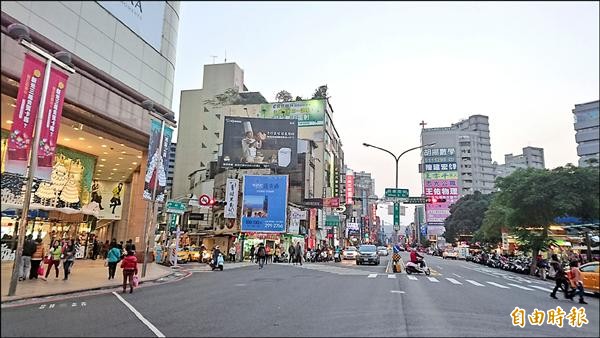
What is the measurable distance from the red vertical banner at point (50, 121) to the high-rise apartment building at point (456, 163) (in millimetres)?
114719

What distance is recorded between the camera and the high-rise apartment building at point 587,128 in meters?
18.9

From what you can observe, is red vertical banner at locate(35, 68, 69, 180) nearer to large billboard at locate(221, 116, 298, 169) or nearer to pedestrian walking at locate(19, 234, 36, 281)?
pedestrian walking at locate(19, 234, 36, 281)

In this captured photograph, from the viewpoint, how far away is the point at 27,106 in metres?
10.8

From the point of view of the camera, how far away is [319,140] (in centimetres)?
7044

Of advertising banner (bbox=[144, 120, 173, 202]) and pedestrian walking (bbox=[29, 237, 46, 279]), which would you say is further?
advertising banner (bbox=[144, 120, 173, 202])

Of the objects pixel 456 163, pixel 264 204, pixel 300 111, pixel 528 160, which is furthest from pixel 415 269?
pixel 528 160

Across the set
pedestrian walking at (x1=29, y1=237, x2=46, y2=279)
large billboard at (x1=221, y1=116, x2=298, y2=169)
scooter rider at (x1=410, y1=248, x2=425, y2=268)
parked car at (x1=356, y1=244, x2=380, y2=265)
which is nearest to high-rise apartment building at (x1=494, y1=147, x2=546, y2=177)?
large billboard at (x1=221, y1=116, x2=298, y2=169)

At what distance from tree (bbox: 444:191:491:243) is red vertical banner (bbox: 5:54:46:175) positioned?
72.6 m

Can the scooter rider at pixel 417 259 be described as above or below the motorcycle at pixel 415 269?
above

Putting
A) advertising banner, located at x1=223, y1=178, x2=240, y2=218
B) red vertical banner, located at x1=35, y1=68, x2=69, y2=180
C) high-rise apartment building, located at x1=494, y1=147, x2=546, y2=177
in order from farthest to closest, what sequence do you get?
1. high-rise apartment building, located at x1=494, y1=147, x2=546, y2=177
2. advertising banner, located at x1=223, y1=178, x2=240, y2=218
3. red vertical banner, located at x1=35, y1=68, x2=69, y2=180

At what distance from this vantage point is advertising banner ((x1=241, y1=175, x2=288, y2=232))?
141ft

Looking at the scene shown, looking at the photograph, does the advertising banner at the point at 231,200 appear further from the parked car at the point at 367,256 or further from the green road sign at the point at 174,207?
the green road sign at the point at 174,207

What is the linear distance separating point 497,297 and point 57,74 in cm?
1533

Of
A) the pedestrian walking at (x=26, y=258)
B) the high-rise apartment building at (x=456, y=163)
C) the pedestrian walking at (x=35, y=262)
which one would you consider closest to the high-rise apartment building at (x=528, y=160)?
the high-rise apartment building at (x=456, y=163)
